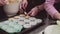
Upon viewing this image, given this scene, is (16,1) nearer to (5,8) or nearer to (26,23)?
(5,8)

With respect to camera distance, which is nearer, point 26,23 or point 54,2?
point 26,23

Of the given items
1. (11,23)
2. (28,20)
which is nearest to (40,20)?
(28,20)

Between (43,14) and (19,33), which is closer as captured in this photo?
(19,33)

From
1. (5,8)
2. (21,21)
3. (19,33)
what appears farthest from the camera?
(5,8)

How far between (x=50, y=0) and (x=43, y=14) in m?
0.11

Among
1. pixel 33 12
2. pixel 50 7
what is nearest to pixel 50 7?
pixel 50 7

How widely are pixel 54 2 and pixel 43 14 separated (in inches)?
3.8

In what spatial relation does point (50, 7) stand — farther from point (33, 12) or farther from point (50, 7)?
point (33, 12)

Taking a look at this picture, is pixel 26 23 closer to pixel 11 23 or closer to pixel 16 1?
pixel 11 23

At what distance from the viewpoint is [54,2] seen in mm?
819

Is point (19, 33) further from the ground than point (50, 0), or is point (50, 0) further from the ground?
point (50, 0)

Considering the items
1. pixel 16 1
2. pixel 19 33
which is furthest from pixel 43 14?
pixel 19 33

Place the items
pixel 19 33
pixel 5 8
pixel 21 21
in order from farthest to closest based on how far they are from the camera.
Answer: pixel 5 8
pixel 21 21
pixel 19 33

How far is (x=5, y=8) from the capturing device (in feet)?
2.73
